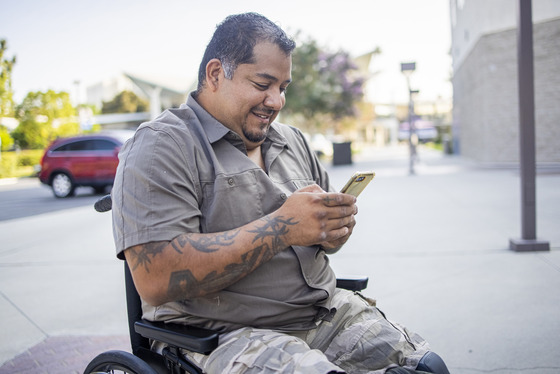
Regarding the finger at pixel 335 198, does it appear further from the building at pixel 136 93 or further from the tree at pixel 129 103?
the tree at pixel 129 103

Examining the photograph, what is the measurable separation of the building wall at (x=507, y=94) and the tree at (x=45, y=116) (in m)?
25.1

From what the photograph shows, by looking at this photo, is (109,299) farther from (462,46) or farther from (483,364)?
(462,46)

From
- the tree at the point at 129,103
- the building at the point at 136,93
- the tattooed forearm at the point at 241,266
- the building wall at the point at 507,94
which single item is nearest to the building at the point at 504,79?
the building wall at the point at 507,94

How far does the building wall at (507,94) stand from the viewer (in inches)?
534

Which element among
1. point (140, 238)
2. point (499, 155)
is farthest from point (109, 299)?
point (499, 155)

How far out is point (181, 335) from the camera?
60.3 inches

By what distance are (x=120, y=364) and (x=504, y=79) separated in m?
15.9

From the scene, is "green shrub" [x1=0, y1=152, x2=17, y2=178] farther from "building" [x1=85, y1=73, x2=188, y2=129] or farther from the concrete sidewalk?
the concrete sidewalk

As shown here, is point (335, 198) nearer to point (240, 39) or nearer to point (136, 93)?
point (240, 39)

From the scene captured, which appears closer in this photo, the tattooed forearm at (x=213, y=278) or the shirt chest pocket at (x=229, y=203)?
the tattooed forearm at (x=213, y=278)

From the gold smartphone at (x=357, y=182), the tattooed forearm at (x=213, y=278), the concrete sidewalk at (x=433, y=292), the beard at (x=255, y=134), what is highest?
the beard at (x=255, y=134)

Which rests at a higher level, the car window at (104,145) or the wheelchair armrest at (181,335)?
the car window at (104,145)

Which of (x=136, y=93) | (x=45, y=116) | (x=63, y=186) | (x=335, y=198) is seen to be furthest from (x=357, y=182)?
(x=136, y=93)

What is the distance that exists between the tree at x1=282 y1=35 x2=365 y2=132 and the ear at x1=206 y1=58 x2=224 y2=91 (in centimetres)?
2136
